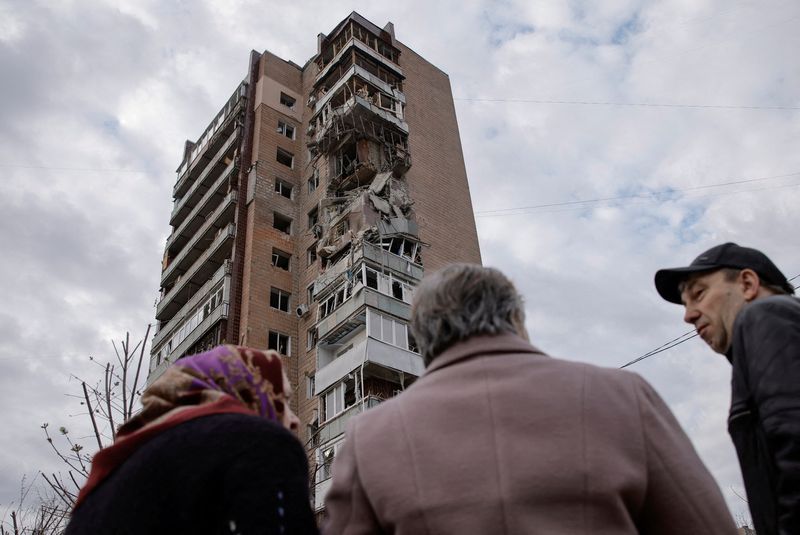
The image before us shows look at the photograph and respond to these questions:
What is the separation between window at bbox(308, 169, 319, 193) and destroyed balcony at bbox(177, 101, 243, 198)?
555 cm

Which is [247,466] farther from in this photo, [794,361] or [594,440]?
[794,361]

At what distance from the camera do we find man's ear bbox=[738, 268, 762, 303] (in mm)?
2596

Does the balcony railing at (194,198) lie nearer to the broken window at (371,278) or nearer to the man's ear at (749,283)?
the broken window at (371,278)

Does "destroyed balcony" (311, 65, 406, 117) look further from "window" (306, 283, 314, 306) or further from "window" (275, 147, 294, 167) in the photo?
"window" (306, 283, 314, 306)

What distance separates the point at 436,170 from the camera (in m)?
30.4

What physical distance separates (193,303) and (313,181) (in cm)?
791

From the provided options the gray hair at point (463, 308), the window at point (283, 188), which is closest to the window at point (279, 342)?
the window at point (283, 188)

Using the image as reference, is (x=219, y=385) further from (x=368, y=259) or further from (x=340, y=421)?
(x=368, y=259)

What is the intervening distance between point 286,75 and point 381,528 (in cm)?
3578

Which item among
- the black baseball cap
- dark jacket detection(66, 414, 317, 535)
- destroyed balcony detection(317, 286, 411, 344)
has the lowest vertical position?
dark jacket detection(66, 414, 317, 535)

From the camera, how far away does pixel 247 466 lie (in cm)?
158

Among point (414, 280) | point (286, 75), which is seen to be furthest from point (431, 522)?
point (286, 75)

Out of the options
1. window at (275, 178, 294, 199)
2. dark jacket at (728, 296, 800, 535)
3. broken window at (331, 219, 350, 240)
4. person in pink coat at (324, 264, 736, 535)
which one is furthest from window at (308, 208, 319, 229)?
person in pink coat at (324, 264, 736, 535)

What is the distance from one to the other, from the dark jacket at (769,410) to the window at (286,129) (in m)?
31.9
